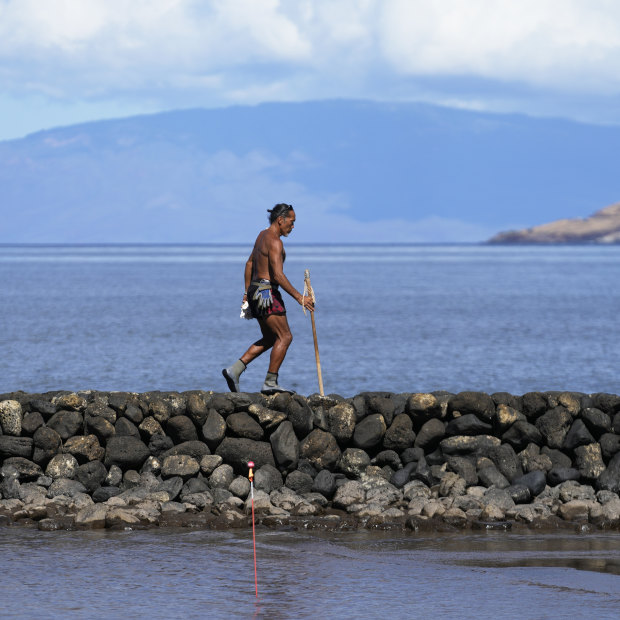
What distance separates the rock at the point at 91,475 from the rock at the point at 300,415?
197cm

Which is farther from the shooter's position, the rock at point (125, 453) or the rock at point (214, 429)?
the rock at point (214, 429)

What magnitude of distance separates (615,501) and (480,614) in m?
3.79

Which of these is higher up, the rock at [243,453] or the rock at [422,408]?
the rock at [422,408]

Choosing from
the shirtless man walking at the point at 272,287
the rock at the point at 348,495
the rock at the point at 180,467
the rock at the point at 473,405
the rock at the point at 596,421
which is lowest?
the rock at the point at 348,495

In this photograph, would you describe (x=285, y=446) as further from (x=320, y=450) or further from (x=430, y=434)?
(x=430, y=434)

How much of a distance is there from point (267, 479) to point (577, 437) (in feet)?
10.5

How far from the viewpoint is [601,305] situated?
216ft

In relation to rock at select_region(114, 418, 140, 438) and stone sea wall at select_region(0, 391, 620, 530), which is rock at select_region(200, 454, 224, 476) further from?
rock at select_region(114, 418, 140, 438)

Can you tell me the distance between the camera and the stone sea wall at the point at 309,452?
1148cm

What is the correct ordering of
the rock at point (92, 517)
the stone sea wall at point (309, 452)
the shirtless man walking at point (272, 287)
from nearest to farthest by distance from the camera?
the rock at point (92, 517), the stone sea wall at point (309, 452), the shirtless man walking at point (272, 287)

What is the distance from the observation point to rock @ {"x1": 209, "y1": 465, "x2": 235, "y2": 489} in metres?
11.8

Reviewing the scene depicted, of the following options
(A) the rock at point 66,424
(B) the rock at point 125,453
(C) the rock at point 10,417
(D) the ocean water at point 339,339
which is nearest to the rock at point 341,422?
(B) the rock at point 125,453

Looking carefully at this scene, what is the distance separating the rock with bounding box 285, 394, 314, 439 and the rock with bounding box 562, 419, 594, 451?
104 inches

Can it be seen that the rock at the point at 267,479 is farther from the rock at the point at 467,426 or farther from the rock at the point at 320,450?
the rock at the point at 467,426
